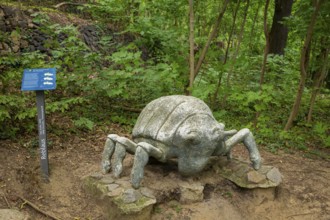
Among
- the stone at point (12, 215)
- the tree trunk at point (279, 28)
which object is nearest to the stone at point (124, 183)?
the stone at point (12, 215)

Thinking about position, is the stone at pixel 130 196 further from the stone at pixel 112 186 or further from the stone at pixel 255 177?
the stone at pixel 255 177

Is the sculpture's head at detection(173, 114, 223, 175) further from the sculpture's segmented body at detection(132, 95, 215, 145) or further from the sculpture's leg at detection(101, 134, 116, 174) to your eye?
the sculpture's leg at detection(101, 134, 116, 174)

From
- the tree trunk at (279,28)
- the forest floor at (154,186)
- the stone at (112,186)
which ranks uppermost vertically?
the tree trunk at (279,28)

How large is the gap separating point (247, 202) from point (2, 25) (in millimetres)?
6912

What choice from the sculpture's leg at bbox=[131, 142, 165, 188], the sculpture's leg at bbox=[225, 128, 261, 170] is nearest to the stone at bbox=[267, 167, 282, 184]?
the sculpture's leg at bbox=[225, 128, 261, 170]

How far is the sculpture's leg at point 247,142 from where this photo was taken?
12.1ft

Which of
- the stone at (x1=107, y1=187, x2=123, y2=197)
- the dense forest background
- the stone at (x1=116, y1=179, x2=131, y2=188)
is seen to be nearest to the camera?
the stone at (x1=107, y1=187, x2=123, y2=197)

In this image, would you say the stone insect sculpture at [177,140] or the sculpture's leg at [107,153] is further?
the sculpture's leg at [107,153]

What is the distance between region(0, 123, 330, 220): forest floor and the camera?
11.2ft

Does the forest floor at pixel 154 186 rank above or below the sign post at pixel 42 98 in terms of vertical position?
below

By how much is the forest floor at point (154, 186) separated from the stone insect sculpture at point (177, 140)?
12.9 inches

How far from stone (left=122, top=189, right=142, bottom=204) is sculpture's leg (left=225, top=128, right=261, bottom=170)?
1122 millimetres

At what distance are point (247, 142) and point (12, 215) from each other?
2.52 metres

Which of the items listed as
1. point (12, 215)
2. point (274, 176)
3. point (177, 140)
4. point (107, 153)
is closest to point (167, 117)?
point (177, 140)
